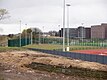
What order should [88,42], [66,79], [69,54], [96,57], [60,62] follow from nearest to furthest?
[66,79]
[96,57]
[60,62]
[69,54]
[88,42]

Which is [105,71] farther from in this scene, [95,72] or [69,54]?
[69,54]

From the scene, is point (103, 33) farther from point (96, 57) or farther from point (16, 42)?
point (96, 57)

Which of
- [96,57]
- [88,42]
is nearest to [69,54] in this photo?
[96,57]

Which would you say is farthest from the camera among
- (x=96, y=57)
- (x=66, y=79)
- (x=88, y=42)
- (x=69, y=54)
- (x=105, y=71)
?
(x=88, y=42)

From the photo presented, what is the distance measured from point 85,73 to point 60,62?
22.9 ft

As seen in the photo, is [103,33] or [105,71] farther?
[103,33]

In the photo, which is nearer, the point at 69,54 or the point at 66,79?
the point at 66,79

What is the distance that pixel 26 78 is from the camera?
73.5ft

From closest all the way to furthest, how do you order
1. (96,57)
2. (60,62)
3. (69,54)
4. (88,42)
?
1. (96,57)
2. (60,62)
3. (69,54)
4. (88,42)

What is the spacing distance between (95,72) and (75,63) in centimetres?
503

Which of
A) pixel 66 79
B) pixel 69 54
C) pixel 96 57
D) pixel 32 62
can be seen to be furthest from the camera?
pixel 69 54

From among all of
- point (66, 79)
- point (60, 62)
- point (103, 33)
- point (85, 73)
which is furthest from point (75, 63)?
point (103, 33)

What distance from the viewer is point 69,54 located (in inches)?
1489

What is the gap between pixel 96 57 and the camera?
30391 millimetres
